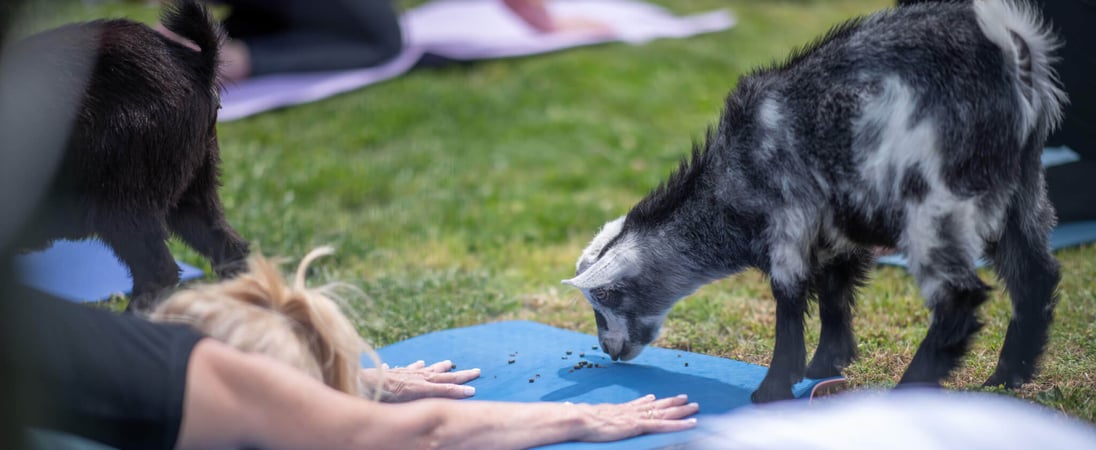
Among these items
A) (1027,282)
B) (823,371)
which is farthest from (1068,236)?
(823,371)

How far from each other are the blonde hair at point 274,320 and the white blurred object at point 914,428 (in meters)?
1.05

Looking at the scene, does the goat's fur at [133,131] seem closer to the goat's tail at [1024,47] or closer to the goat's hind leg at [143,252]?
the goat's hind leg at [143,252]

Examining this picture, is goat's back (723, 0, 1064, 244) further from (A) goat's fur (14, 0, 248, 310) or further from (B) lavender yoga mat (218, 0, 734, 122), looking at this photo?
(B) lavender yoga mat (218, 0, 734, 122)

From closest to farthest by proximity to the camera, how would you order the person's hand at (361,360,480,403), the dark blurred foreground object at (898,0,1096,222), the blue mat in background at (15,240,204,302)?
the person's hand at (361,360,480,403) < the dark blurred foreground object at (898,0,1096,222) < the blue mat in background at (15,240,204,302)

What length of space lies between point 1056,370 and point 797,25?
27.6ft

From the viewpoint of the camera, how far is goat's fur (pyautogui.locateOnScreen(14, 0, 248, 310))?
138 inches

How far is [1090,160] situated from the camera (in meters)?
5.29

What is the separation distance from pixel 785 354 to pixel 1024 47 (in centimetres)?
120

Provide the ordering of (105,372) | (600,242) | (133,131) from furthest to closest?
(600,242) < (133,131) < (105,372)

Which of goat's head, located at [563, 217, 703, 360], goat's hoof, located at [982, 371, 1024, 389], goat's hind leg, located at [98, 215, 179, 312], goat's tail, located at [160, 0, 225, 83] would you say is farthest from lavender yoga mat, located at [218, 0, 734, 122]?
goat's hoof, located at [982, 371, 1024, 389]

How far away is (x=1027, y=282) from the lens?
3.42 m

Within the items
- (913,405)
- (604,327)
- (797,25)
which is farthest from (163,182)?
(797,25)

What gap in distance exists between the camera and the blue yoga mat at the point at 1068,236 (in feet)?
17.5

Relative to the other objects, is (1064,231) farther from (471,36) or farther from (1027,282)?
(471,36)
